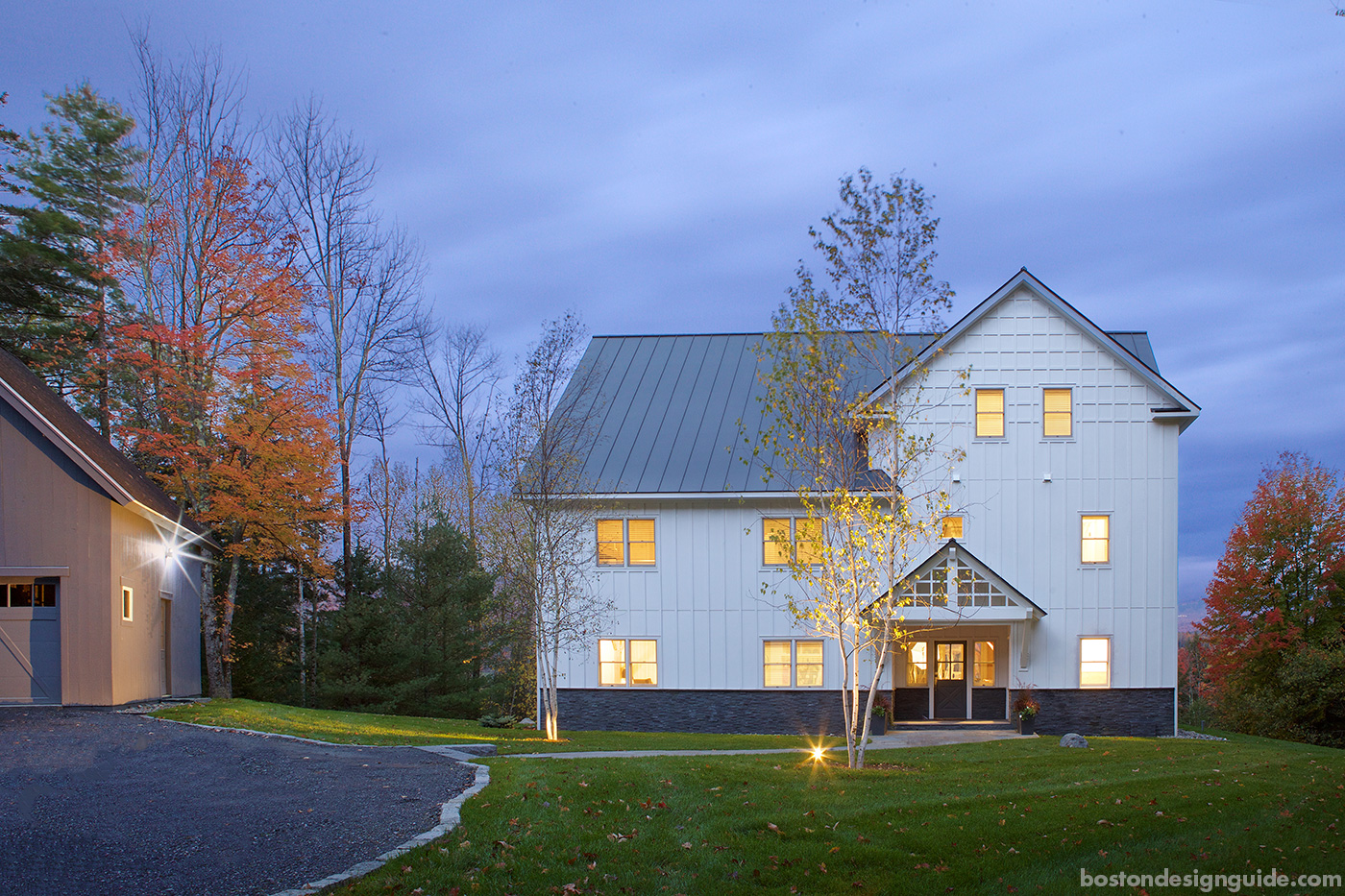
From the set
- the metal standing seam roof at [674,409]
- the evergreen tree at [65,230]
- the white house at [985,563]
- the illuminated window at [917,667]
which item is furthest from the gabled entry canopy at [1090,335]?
the evergreen tree at [65,230]

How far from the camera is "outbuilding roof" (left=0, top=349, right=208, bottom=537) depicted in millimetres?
16656

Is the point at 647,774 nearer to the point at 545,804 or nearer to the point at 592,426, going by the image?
the point at 545,804

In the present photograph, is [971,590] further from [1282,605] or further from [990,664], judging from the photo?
[1282,605]

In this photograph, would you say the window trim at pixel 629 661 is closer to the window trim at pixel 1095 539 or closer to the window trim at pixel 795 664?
the window trim at pixel 795 664

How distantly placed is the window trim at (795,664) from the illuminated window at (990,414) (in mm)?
5980

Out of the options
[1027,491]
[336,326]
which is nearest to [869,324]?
[1027,491]

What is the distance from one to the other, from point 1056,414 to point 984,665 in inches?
236

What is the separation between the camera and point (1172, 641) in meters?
20.3

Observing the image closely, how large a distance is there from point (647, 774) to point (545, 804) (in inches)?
81.4

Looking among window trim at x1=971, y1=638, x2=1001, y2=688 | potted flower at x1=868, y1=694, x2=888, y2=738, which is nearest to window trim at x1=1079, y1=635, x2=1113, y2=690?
window trim at x1=971, y1=638, x2=1001, y2=688

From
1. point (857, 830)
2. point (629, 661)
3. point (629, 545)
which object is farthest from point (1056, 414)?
point (857, 830)

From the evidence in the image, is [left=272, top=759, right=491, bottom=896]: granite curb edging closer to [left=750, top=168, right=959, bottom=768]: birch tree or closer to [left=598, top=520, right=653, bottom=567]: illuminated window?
[left=750, top=168, right=959, bottom=768]: birch tree

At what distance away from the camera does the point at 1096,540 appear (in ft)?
67.1

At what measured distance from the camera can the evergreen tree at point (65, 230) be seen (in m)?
26.8
